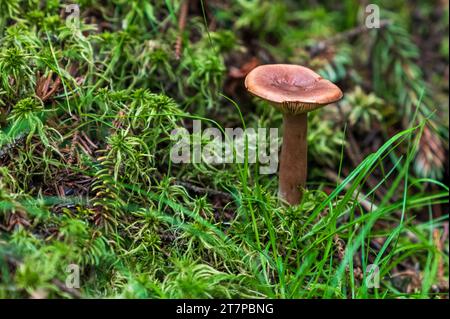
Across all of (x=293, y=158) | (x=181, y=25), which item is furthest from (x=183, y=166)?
(x=181, y=25)

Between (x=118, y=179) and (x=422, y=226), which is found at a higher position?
(x=118, y=179)

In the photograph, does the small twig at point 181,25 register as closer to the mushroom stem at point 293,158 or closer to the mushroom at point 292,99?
the mushroom at point 292,99

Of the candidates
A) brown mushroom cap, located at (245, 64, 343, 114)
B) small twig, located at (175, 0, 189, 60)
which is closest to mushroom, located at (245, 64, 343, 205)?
brown mushroom cap, located at (245, 64, 343, 114)

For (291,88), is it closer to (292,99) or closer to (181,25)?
(292,99)

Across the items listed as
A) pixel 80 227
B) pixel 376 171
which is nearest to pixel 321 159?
pixel 376 171

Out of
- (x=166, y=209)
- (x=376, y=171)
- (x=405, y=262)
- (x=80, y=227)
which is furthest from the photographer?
(x=376, y=171)
